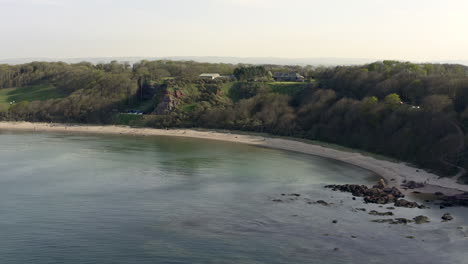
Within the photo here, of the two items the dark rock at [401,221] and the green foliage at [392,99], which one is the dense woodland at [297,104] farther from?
the dark rock at [401,221]

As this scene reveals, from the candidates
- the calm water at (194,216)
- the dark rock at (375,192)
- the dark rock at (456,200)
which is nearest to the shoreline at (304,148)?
the dark rock at (456,200)

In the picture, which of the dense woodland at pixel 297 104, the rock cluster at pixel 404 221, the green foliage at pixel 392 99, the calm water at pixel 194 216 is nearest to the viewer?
the calm water at pixel 194 216

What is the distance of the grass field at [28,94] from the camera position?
10462 centimetres

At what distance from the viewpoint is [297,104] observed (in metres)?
Answer: 86.8

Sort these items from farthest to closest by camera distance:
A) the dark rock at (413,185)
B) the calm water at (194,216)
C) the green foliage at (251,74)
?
the green foliage at (251,74) → the dark rock at (413,185) → the calm water at (194,216)

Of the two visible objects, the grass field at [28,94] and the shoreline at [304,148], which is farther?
the grass field at [28,94]

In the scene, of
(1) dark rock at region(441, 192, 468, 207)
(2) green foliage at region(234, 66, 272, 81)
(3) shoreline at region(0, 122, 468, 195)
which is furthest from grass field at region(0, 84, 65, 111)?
(1) dark rock at region(441, 192, 468, 207)

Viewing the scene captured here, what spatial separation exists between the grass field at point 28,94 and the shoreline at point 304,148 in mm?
14409

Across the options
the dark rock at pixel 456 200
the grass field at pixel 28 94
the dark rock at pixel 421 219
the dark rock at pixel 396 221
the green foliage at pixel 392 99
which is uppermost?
the green foliage at pixel 392 99

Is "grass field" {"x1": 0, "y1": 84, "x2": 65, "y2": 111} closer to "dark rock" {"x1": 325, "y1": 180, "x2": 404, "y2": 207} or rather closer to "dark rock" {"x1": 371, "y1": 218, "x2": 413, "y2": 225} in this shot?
"dark rock" {"x1": 325, "y1": 180, "x2": 404, "y2": 207}

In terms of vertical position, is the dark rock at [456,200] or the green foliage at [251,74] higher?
the green foliage at [251,74]

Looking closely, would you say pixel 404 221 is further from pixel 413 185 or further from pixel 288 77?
pixel 288 77

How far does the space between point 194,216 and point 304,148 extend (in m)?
32.6

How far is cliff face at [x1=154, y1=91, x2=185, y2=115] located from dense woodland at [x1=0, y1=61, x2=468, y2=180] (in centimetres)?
19
